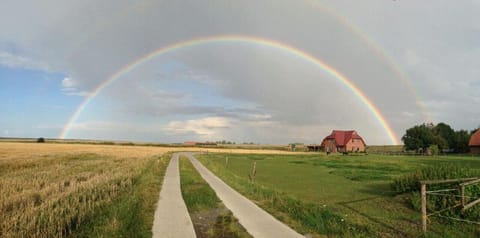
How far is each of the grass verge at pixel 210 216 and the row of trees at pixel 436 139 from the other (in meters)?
111

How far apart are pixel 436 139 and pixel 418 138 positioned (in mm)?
5914

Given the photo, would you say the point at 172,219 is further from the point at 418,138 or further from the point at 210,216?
the point at 418,138

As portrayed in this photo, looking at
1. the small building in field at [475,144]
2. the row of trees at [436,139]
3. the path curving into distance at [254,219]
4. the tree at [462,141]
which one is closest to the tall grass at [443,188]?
the path curving into distance at [254,219]

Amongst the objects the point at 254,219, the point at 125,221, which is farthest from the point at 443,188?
the point at 125,221

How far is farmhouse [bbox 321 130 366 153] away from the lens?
10894 centimetres

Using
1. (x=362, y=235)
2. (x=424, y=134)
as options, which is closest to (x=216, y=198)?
(x=362, y=235)

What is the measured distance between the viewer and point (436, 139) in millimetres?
108312

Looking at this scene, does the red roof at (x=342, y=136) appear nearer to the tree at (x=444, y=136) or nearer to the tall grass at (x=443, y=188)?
the tree at (x=444, y=136)

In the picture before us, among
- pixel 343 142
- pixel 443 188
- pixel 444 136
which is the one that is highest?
pixel 444 136

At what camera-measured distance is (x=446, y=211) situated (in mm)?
12648

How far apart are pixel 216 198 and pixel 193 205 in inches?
69.2

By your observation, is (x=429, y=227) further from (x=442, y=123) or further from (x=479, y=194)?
(x=442, y=123)

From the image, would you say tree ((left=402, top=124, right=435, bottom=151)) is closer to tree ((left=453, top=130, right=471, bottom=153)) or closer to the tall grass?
tree ((left=453, top=130, right=471, bottom=153))

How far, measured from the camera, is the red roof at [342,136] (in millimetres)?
109494
